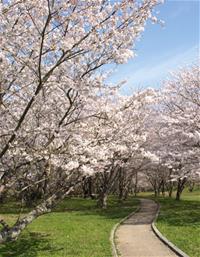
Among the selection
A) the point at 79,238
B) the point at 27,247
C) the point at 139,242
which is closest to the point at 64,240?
the point at 79,238

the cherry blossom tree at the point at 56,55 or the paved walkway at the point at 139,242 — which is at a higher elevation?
the cherry blossom tree at the point at 56,55

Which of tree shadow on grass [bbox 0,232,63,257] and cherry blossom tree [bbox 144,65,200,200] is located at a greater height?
cherry blossom tree [bbox 144,65,200,200]

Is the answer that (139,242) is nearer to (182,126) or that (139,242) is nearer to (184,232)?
(184,232)

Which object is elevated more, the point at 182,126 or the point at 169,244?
the point at 182,126

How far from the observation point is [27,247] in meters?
→ 17.1

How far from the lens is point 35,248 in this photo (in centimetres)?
1678

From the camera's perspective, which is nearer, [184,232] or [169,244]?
[169,244]

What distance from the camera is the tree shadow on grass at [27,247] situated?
1573 centimetres

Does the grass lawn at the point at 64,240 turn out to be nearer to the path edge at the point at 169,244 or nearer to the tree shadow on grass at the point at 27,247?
the tree shadow on grass at the point at 27,247

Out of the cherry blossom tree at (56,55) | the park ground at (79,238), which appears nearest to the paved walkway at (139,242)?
the park ground at (79,238)

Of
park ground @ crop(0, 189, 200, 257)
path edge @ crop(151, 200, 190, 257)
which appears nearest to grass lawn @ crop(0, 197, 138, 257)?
park ground @ crop(0, 189, 200, 257)

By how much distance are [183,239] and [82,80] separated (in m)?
10.7

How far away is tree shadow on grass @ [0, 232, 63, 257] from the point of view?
15727mm

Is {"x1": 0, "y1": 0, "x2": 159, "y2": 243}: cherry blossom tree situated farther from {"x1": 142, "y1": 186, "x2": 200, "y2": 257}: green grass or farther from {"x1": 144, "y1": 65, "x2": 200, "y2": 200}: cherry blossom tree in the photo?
{"x1": 144, "y1": 65, "x2": 200, "y2": 200}: cherry blossom tree
